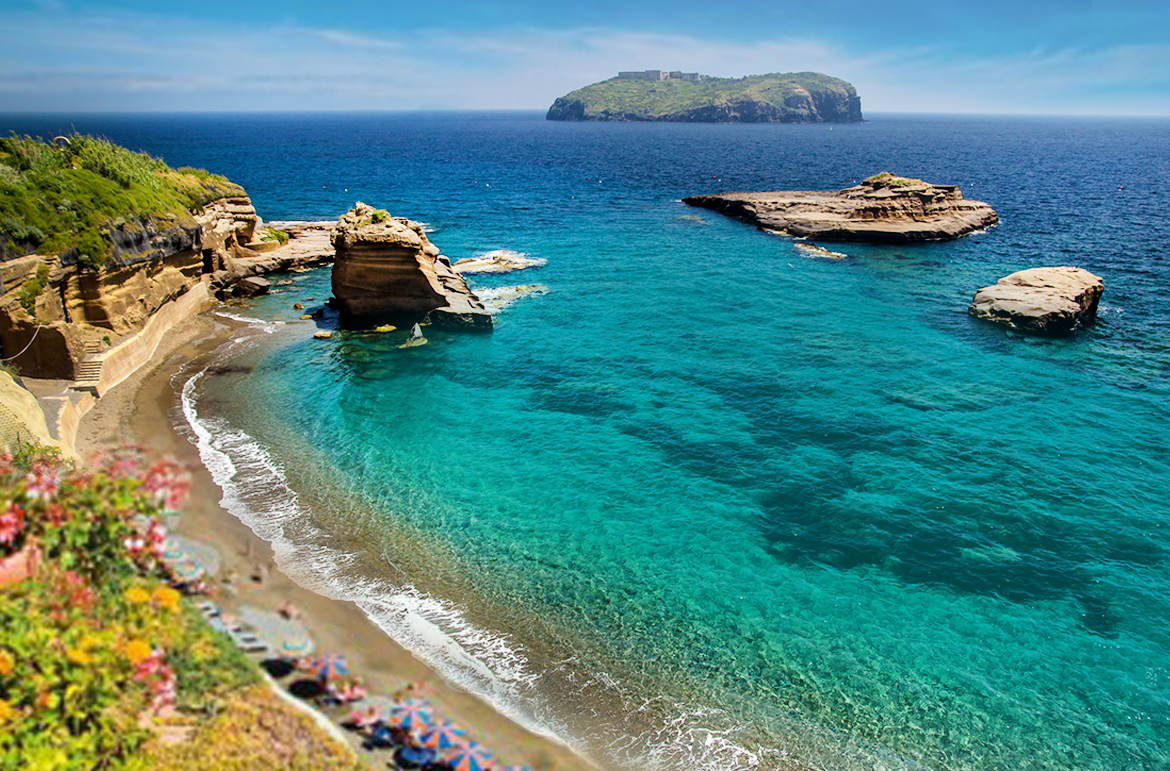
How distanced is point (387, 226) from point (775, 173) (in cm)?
10989

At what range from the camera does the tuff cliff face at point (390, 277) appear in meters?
43.3

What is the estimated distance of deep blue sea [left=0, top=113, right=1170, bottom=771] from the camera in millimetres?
17312

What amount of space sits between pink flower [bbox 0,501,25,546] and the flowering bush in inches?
0.9

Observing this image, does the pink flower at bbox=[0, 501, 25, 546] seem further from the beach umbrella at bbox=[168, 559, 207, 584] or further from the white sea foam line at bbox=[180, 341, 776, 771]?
the white sea foam line at bbox=[180, 341, 776, 771]

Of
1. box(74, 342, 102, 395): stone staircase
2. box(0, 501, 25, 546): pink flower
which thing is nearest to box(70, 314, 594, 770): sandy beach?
box(74, 342, 102, 395): stone staircase

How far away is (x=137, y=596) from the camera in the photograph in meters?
12.4

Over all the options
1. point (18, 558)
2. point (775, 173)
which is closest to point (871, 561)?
point (18, 558)

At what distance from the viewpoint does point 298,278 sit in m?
56.9

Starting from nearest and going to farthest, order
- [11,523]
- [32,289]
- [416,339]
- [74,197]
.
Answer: [11,523]
[32,289]
[74,197]
[416,339]

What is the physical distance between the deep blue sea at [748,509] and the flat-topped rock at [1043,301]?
1958mm

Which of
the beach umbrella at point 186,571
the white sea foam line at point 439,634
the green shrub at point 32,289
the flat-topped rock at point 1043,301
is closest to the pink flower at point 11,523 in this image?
the beach umbrella at point 186,571

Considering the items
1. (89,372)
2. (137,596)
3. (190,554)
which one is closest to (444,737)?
(137,596)

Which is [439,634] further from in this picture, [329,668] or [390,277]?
[390,277]

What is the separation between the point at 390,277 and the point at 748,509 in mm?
29619
